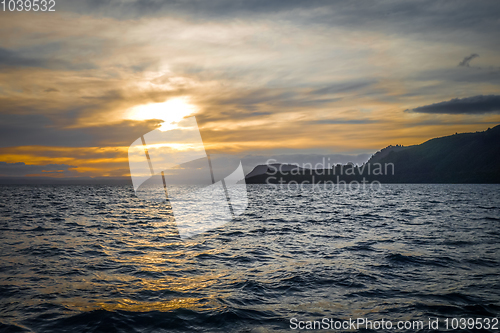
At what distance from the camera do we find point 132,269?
12961 millimetres

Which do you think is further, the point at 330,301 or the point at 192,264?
the point at 192,264

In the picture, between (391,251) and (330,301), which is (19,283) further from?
(391,251)

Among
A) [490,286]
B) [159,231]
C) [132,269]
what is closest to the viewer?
[490,286]

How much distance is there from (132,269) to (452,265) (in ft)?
47.0

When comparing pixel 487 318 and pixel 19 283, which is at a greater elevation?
pixel 19 283

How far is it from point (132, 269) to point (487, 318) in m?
12.7

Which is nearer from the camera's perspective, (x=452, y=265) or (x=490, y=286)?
(x=490, y=286)

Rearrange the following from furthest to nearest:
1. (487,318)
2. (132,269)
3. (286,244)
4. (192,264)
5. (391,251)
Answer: (286,244), (391,251), (192,264), (132,269), (487,318)

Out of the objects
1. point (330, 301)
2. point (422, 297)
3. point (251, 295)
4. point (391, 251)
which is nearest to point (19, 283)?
point (251, 295)

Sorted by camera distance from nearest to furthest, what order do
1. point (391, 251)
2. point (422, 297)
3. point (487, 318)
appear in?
point (487, 318) → point (422, 297) → point (391, 251)

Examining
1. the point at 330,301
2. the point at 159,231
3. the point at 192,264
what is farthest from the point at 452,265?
the point at 159,231

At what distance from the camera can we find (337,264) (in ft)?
44.6

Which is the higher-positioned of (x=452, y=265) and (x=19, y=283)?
(x=19, y=283)

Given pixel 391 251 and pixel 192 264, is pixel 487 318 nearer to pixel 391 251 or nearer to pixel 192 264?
pixel 391 251
